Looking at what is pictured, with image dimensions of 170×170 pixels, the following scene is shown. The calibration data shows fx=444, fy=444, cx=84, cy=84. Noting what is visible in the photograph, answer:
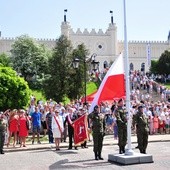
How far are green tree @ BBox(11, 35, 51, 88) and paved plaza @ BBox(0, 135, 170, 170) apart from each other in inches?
1759

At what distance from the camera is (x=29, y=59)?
65500mm

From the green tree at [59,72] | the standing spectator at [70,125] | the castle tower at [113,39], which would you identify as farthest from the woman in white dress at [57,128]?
the castle tower at [113,39]

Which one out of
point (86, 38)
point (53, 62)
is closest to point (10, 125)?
point (53, 62)

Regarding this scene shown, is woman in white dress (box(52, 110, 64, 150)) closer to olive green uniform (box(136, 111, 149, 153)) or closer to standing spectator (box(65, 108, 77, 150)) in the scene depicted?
standing spectator (box(65, 108, 77, 150))

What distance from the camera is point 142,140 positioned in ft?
49.1

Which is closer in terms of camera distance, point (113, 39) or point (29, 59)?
point (29, 59)

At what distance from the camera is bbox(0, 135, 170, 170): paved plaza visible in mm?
13000

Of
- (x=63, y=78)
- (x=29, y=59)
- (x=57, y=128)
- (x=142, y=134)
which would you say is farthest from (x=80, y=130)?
(x=29, y=59)

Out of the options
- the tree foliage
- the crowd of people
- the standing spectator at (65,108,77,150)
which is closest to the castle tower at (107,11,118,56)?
the tree foliage

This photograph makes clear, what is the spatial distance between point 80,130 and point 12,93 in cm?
1264

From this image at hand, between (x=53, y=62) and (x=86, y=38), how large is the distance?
74739 millimetres

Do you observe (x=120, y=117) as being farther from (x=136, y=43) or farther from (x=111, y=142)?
(x=136, y=43)

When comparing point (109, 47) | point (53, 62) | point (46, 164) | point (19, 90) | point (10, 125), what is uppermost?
point (109, 47)

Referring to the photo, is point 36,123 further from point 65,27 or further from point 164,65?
point 65,27
